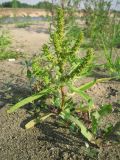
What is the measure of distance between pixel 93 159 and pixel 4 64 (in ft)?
7.45

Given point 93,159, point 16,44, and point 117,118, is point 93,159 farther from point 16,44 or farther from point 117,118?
point 16,44

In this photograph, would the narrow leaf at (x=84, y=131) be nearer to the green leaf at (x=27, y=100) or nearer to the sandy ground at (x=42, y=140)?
the sandy ground at (x=42, y=140)

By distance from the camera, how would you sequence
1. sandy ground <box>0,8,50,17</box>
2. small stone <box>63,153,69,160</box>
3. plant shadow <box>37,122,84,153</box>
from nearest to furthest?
small stone <box>63,153,69,160</box> → plant shadow <box>37,122,84,153</box> → sandy ground <box>0,8,50,17</box>

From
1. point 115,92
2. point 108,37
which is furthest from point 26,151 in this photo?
point 108,37

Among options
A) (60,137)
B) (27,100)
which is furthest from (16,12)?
(60,137)

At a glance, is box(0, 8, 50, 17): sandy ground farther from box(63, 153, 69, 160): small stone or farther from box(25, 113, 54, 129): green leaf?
box(63, 153, 69, 160): small stone

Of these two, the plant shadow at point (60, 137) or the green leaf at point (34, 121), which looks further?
the green leaf at point (34, 121)

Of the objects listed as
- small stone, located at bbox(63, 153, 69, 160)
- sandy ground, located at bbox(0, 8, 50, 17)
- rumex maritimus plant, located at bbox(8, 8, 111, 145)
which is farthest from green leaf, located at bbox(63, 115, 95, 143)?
sandy ground, located at bbox(0, 8, 50, 17)

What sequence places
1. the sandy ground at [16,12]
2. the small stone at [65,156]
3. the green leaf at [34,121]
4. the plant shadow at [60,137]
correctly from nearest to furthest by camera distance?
1. the small stone at [65,156]
2. the plant shadow at [60,137]
3. the green leaf at [34,121]
4. the sandy ground at [16,12]

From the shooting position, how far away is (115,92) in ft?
9.47

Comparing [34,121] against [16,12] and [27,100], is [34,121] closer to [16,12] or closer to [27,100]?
[27,100]

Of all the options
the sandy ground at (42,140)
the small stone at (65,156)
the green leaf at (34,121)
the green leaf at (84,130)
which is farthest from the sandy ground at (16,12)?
the small stone at (65,156)

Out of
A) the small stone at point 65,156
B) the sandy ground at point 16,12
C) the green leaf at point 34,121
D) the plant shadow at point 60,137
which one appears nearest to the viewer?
the small stone at point 65,156

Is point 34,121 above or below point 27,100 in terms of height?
below
